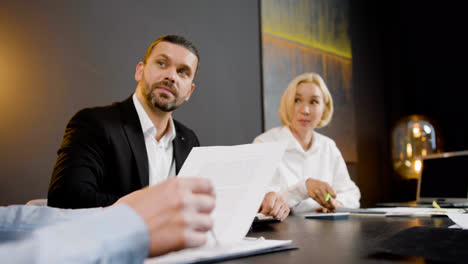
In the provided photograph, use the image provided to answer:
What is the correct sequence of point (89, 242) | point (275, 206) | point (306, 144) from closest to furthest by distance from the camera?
point (89, 242), point (275, 206), point (306, 144)

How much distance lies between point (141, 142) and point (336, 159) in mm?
1537

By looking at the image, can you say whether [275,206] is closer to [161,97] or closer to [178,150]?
[178,150]

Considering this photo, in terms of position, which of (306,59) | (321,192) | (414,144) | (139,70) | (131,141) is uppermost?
(306,59)

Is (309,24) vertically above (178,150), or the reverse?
(309,24)

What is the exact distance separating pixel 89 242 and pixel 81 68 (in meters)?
1.89

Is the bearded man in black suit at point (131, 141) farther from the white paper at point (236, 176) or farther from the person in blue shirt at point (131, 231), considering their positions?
the person in blue shirt at point (131, 231)

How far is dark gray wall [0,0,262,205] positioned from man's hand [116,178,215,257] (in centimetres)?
171

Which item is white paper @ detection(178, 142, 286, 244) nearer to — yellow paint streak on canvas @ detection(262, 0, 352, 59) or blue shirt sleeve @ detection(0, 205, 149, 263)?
blue shirt sleeve @ detection(0, 205, 149, 263)

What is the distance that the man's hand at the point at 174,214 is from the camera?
396 millimetres

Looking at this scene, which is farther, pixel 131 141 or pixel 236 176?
pixel 131 141

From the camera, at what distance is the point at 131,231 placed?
1.27 ft

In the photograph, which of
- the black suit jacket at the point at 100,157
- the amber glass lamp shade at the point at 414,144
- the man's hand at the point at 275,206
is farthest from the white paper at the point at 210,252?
the amber glass lamp shade at the point at 414,144

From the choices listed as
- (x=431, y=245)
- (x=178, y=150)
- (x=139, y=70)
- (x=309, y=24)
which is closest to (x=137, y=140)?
(x=178, y=150)

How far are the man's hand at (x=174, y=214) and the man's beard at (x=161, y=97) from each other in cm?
150
